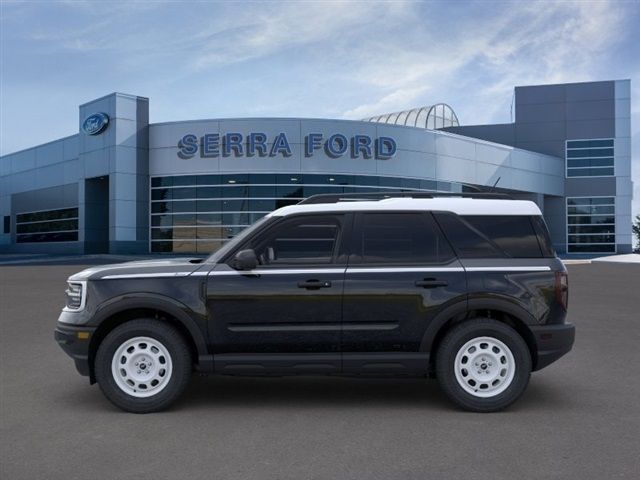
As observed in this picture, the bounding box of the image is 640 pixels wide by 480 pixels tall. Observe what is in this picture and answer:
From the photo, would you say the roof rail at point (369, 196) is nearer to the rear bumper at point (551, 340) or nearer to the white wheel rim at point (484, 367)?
the rear bumper at point (551, 340)

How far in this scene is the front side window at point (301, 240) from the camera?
217 inches

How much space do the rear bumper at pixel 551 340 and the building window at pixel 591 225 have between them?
158ft

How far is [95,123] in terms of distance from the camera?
38.9 meters

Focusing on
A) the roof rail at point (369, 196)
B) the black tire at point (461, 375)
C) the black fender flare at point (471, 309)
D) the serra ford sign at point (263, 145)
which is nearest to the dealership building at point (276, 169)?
the serra ford sign at point (263, 145)

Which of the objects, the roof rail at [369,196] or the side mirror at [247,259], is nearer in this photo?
the side mirror at [247,259]

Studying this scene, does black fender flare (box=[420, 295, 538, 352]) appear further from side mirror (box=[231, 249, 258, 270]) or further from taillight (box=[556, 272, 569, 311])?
side mirror (box=[231, 249, 258, 270])

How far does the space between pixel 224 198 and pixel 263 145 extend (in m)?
3.94

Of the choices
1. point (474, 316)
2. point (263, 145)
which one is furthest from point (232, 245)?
point (263, 145)

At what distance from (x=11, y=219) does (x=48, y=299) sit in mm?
42025

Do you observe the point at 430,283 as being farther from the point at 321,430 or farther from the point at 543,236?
the point at 321,430

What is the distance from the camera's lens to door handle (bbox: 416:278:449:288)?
17.5 feet

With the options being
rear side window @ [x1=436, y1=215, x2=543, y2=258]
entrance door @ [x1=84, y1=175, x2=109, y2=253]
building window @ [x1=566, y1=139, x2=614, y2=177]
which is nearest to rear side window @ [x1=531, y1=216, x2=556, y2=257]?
rear side window @ [x1=436, y1=215, x2=543, y2=258]

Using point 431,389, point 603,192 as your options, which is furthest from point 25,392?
point 603,192

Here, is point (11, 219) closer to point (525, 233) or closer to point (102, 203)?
point (102, 203)
